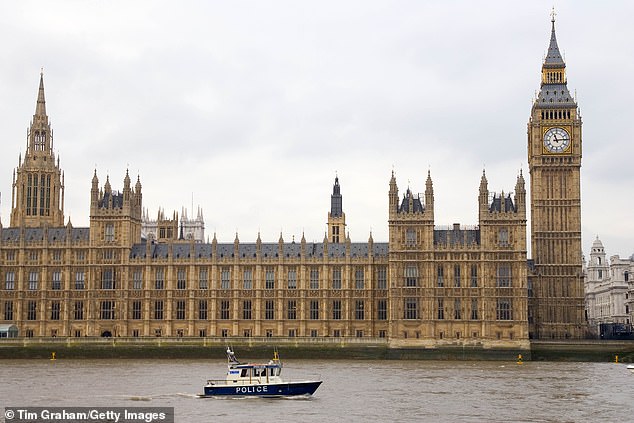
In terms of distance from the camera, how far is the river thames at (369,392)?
6531cm

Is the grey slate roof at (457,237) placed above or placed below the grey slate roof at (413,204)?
below

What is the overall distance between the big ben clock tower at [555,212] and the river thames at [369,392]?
99.5 feet

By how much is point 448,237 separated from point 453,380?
43757mm

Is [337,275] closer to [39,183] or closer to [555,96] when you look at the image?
[555,96]

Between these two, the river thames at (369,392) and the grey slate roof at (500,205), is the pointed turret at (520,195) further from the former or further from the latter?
the river thames at (369,392)

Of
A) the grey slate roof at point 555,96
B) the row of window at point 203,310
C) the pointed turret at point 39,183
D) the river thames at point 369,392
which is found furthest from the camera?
the pointed turret at point 39,183

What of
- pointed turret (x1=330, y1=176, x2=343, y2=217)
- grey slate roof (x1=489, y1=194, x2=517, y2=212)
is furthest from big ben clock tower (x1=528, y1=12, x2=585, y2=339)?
pointed turret (x1=330, y1=176, x2=343, y2=217)

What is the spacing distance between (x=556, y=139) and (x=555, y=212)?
10.3m

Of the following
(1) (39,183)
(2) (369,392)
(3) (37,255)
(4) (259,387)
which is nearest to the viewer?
(4) (259,387)

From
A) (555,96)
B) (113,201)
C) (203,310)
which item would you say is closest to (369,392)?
(203,310)

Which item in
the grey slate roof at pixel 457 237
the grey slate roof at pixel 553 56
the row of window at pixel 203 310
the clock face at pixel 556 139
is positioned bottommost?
the row of window at pixel 203 310

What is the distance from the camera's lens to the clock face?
476 ft

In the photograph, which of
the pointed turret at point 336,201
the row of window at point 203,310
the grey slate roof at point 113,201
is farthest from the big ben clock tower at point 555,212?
the grey slate roof at point 113,201

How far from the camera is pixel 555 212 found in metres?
143
